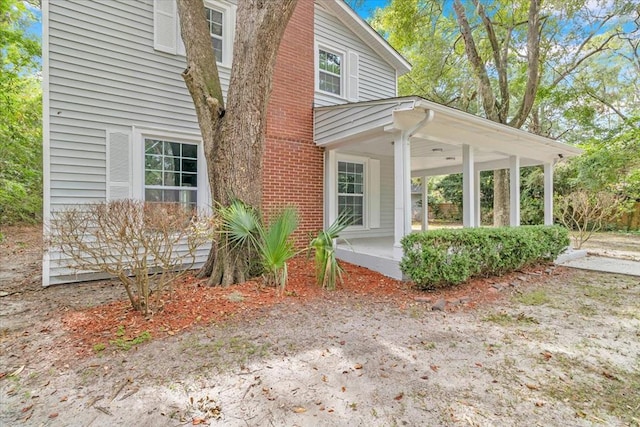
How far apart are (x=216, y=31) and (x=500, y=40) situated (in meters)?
11.6

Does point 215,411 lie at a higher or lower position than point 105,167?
lower

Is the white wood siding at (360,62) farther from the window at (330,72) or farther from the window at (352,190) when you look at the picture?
the window at (352,190)

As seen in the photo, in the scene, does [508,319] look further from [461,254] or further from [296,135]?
[296,135]

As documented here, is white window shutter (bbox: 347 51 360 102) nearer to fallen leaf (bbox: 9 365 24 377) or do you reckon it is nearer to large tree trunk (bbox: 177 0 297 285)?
large tree trunk (bbox: 177 0 297 285)

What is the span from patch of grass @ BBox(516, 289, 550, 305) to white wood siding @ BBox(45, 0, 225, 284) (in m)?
6.69

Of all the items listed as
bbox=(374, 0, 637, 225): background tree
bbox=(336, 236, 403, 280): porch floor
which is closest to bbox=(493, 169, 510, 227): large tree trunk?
bbox=(374, 0, 637, 225): background tree

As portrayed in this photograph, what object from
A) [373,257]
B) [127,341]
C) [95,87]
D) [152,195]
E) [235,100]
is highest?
[95,87]

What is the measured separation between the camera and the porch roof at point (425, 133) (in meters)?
5.36

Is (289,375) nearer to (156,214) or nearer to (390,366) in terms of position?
(390,366)

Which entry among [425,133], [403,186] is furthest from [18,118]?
[425,133]

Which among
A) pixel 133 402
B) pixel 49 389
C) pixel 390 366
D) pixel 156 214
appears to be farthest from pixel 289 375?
pixel 156 214

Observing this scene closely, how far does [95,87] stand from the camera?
555 cm

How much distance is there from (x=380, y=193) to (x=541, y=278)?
177 inches

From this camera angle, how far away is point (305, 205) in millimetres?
7633
